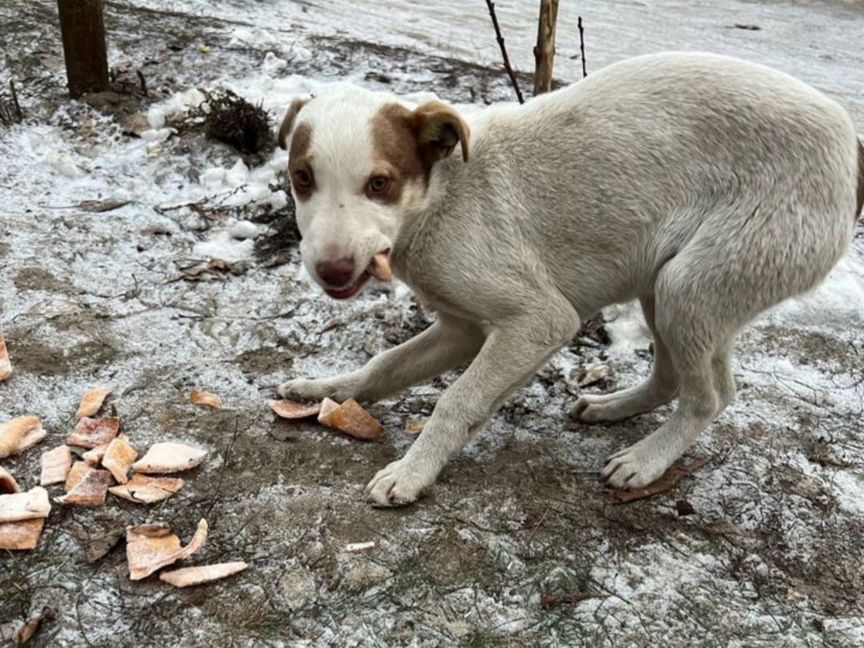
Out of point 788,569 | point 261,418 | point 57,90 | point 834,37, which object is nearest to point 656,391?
point 788,569

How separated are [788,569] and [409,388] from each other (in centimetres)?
203

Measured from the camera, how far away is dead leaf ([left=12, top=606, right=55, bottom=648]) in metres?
2.83

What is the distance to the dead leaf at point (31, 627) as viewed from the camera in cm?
283

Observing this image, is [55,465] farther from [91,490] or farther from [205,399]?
[205,399]

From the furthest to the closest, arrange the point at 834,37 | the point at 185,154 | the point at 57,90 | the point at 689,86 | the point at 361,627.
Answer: the point at 834,37 → the point at 57,90 → the point at 185,154 → the point at 689,86 → the point at 361,627

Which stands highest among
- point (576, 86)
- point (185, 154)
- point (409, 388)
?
point (576, 86)

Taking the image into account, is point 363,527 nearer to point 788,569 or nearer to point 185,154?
point 788,569

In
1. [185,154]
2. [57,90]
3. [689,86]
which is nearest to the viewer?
[689,86]

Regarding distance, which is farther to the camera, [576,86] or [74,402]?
[74,402]

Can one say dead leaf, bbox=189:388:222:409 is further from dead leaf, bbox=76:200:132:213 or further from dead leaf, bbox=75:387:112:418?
dead leaf, bbox=76:200:132:213

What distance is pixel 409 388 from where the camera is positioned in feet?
15.2

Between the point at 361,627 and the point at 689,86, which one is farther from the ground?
the point at 689,86

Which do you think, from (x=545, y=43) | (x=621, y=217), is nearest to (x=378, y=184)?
(x=621, y=217)

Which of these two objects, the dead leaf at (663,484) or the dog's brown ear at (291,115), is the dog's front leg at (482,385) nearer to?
the dead leaf at (663,484)
